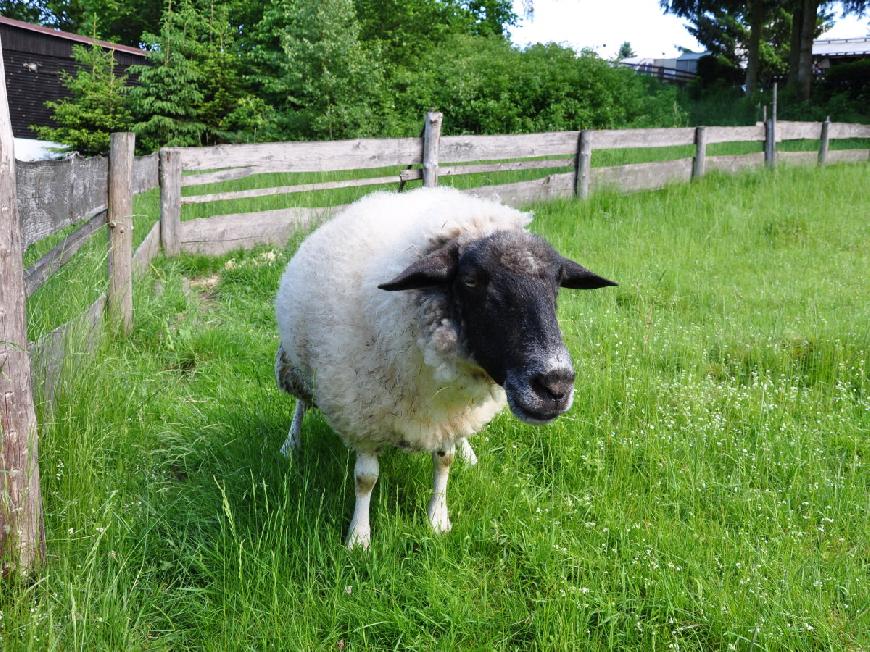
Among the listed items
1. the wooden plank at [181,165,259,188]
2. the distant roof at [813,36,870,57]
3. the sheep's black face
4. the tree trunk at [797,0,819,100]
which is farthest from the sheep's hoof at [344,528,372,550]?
the distant roof at [813,36,870,57]

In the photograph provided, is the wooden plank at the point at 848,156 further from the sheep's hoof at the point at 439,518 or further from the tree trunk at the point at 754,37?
the sheep's hoof at the point at 439,518

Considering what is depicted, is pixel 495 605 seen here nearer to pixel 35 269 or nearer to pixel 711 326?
pixel 35 269

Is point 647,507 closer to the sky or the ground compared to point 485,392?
closer to the ground

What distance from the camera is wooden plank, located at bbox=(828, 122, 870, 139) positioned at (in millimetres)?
15672

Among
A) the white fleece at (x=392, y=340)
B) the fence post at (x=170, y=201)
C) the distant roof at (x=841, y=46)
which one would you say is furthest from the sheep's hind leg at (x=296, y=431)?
the distant roof at (x=841, y=46)

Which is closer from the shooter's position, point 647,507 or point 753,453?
point 647,507

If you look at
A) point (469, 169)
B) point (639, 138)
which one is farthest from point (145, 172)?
point (639, 138)

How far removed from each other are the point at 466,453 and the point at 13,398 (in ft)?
6.57

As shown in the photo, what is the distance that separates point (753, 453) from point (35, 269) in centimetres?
348

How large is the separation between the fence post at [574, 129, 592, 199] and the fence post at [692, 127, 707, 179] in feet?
8.79

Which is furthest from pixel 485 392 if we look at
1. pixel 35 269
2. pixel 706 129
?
pixel 706 129

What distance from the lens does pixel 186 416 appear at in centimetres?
384

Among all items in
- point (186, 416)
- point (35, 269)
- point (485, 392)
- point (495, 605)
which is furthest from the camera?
point (186, 416)

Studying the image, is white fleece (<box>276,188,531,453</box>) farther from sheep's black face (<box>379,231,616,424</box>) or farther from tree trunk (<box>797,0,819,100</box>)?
tree trunk (<box>797,0,819,100</box>)
